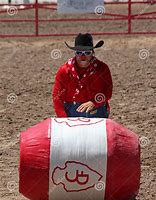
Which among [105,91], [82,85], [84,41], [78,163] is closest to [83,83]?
[82,85]

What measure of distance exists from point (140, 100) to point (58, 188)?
511cm

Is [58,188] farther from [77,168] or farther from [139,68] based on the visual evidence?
[139,68]

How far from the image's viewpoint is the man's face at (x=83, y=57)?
5.46 metres

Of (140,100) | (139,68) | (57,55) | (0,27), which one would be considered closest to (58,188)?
(140,100)

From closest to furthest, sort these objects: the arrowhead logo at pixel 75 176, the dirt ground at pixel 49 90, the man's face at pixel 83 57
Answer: the arrowhead logo at pixel 75 176 < the man's face at pixel 83 57 < the dirt ground at pixel 49 90

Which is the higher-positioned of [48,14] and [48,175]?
[48,14]

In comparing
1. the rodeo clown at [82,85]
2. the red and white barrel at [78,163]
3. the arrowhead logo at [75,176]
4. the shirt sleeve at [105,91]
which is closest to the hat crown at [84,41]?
the rodeo clown at [82,85]

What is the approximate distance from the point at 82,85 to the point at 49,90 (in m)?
4.97

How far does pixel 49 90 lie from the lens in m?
10.5

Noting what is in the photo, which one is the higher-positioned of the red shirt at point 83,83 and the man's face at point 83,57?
the man's face at point 83,57

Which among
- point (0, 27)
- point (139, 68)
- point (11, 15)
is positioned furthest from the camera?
point (11, 15)

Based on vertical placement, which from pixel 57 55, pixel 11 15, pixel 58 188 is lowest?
pixel 58 188

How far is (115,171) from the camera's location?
15.2 ft

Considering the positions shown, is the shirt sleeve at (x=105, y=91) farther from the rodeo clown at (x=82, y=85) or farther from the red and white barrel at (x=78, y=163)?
the red and white barrel at (x=78, y=163)
